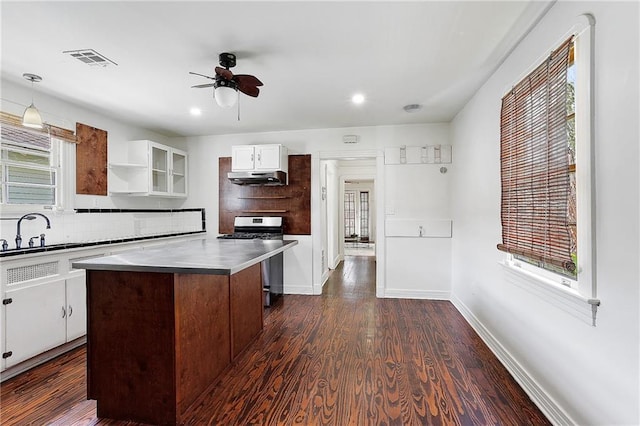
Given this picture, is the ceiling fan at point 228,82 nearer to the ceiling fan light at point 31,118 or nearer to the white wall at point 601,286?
the ceiling fan light at point 31,118

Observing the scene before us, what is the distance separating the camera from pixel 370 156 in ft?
14.3

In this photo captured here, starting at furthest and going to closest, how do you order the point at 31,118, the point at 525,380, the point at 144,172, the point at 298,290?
1. the point at 298,290
2. the point at 144,172
3. the point at 31,118
4. the point at 525,380

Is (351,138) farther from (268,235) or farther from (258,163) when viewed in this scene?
(268,235)

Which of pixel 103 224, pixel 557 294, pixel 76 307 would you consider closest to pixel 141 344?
pixel 76 307

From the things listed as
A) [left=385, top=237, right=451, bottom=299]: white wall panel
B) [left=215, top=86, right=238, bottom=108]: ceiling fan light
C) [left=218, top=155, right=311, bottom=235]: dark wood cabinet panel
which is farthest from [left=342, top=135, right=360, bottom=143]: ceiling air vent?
[left=215, top=86, right=238, bottom=108]: ceiling fan light

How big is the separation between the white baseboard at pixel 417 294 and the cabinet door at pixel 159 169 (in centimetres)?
358

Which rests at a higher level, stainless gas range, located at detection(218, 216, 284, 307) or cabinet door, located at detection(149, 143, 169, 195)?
cabinet door, located at detection(149, 143, 169, 195)

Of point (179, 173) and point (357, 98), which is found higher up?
point (357, 98)

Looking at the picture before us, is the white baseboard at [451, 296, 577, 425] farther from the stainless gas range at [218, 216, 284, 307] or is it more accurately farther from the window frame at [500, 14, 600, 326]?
the stainless gas range at [218, 216, 284, 307]

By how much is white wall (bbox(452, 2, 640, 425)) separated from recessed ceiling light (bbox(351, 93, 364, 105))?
124 centimetres

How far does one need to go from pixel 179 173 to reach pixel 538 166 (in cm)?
462

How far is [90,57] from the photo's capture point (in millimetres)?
2320

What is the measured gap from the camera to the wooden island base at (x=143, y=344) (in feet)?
5.75

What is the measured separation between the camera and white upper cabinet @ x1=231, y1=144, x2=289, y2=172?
13.8 ft
